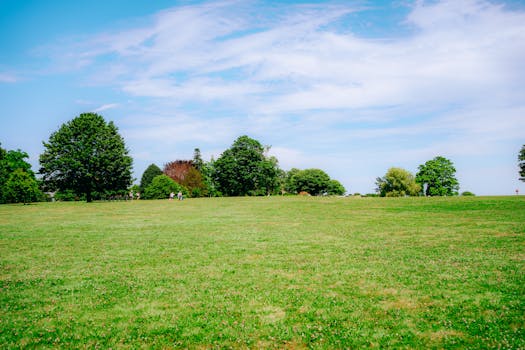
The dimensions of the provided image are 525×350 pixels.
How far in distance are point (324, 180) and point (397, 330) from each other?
159m

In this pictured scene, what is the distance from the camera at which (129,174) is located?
76.6m

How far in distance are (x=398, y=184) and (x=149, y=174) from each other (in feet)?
280

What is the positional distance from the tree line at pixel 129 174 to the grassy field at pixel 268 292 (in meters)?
53.5

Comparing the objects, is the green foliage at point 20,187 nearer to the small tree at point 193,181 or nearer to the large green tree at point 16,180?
the large green tree at point 16,180

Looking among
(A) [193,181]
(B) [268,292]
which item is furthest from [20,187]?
(B) [268,292]

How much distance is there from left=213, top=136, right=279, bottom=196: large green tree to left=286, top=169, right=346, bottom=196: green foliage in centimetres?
6091

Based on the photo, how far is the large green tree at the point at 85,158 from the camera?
229 ft

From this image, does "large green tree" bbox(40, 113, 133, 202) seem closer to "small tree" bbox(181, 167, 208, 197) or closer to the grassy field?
"small tree" bbox(181, 167, 208, 197)

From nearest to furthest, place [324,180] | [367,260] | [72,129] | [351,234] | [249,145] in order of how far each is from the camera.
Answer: [367,260] → [351,234] → [72,129] → [249,145] → [324,180]

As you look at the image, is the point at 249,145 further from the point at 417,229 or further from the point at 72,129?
the point at 417,229

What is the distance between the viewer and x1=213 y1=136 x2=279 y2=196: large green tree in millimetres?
98625

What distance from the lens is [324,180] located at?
544ft

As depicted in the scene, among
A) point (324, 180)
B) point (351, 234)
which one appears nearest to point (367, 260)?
point (351, 234)

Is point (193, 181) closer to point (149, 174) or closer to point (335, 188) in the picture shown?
point (149, 174)
